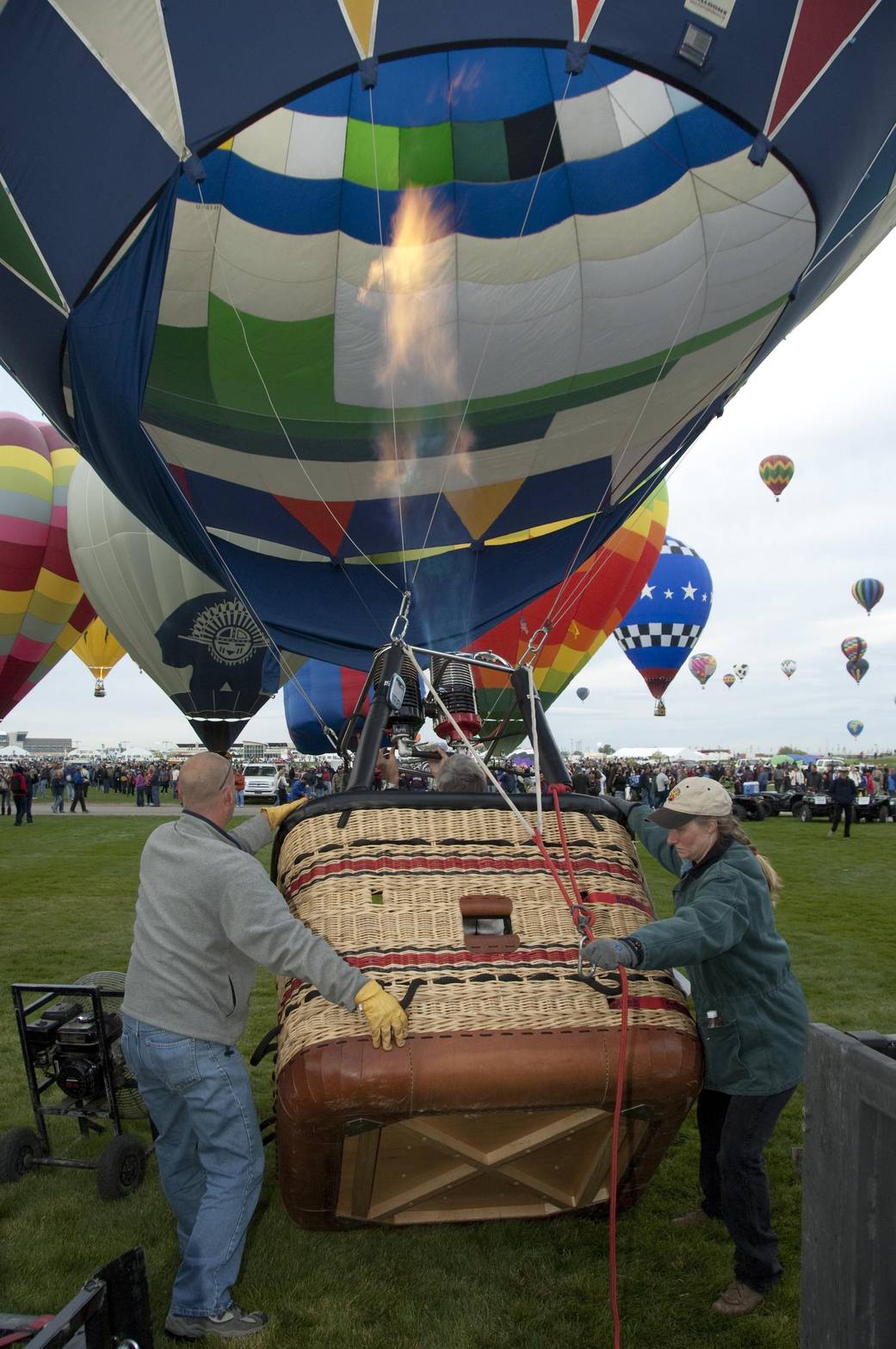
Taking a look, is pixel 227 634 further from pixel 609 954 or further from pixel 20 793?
pixel 609 954

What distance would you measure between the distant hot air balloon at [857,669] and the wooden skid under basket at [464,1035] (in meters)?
49.3

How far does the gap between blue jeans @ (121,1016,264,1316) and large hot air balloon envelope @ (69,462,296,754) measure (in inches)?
452

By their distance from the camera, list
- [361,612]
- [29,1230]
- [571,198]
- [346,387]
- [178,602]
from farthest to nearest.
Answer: [178,602] → [361,612] → [346,387] → [571,198] → [29,1230]

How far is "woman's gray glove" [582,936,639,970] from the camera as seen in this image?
221 centimetres

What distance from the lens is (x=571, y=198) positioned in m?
5.99

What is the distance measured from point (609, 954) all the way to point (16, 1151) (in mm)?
2351

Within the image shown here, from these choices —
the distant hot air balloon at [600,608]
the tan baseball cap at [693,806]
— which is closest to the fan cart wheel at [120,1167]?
the tan baseball cap at [693,806]

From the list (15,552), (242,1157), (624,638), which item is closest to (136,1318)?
(242,1157)

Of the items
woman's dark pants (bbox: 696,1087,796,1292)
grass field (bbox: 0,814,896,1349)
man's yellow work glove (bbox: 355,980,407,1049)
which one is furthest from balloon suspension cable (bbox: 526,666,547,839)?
grass field (bbox: 0,814,896,1349)

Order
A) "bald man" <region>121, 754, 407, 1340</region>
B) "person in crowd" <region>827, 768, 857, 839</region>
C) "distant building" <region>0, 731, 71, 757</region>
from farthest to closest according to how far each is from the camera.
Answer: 1. "distant building" <region>0, 731, 71, 757</region>
2. "person in crowd" <region>827, 768, 857, 839</region>
3. "bald man" <region>121, 754, 407, 1340</region>

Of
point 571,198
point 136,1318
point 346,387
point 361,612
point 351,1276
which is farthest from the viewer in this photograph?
point 361,612

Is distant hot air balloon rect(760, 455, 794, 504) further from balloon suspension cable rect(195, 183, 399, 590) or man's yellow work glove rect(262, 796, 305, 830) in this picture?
man's yellow work glove rect(262, 796, 305, 830)

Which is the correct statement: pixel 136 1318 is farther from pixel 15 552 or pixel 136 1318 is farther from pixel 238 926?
pixel 15 552

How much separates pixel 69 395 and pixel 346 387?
1761 mm
